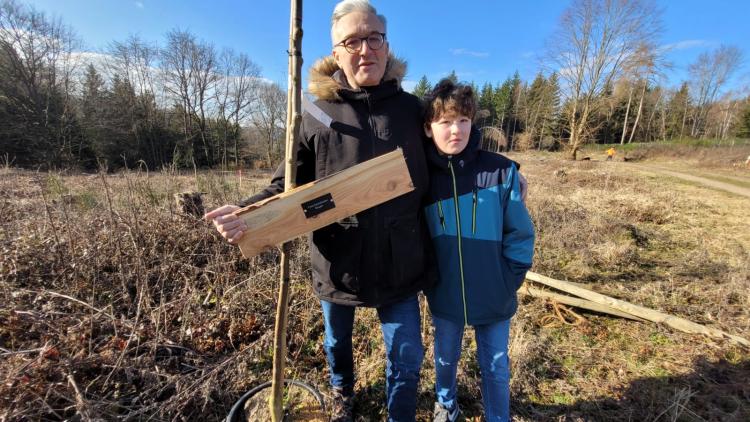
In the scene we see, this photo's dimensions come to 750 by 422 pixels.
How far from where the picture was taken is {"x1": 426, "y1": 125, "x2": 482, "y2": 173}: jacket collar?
5.42 feet

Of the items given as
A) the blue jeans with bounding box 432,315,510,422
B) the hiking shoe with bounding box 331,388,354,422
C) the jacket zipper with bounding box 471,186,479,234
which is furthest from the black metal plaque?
the hiking shoe with bounding box 331,388,354,422

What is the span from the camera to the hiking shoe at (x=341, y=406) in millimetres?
2008

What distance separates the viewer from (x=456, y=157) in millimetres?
1666

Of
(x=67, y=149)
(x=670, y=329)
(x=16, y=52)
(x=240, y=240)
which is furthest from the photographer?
(x=67, y=149)

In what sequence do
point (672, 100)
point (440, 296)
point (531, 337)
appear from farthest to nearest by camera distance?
point (672, 100), point (531, 337), point (440, 296)

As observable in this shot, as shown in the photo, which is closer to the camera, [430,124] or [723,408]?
[430,124]

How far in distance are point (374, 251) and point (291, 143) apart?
0.63 metres

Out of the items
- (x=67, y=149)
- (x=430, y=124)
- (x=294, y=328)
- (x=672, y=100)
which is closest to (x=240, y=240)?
(x=430, y=124)

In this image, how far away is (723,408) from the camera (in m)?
2.26

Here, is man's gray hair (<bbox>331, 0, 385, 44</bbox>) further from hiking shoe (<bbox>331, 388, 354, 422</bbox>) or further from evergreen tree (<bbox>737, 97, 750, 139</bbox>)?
evergreen tree (<bbox>737, 97, 750, 139</bbox>)

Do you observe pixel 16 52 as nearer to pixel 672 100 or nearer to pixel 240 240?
pixel 240 240

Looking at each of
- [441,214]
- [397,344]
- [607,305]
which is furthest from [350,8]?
[607,305]

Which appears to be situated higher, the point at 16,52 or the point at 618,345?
the point at 16,52

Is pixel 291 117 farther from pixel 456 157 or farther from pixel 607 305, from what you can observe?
pixel 607 305
